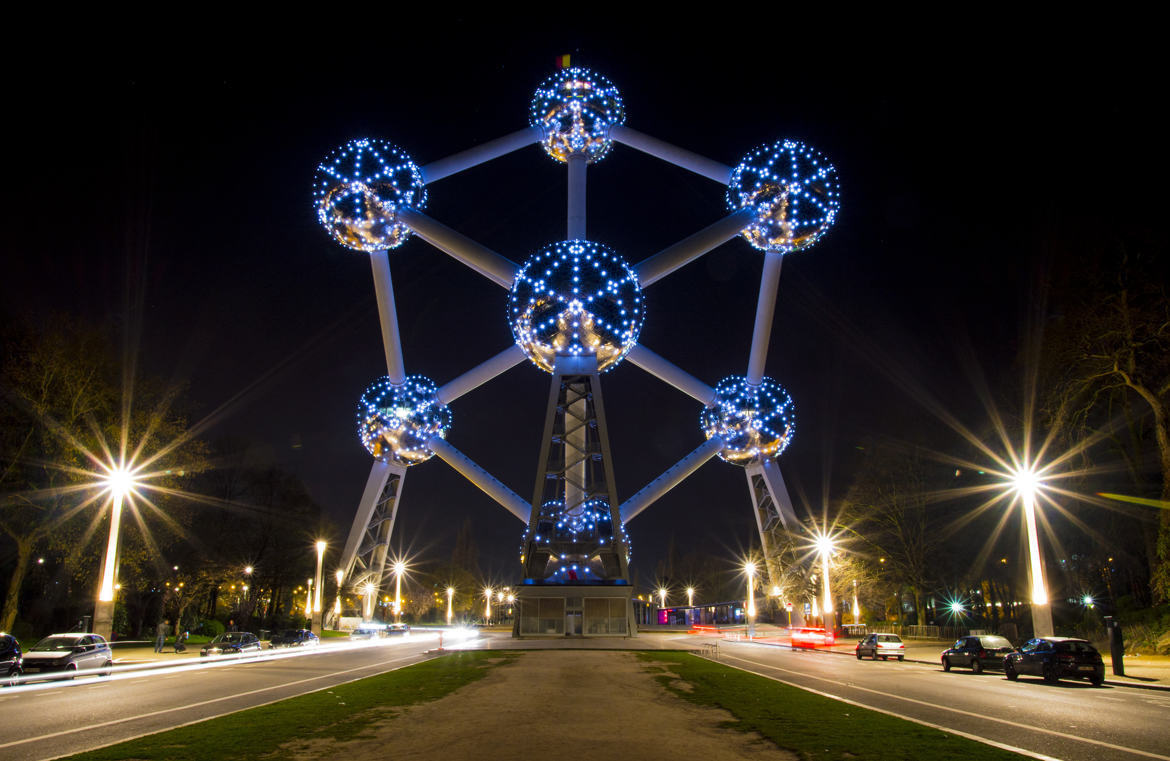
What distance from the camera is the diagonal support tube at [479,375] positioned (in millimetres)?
51594

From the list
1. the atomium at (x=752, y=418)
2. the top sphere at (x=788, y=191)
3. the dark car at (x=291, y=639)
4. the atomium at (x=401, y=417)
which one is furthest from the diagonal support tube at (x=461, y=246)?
the dark car at (x=291, y=639)

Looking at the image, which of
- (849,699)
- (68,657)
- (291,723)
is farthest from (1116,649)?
(68,657)

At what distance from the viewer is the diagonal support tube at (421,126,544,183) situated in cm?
4600

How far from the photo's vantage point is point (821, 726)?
1015 cm

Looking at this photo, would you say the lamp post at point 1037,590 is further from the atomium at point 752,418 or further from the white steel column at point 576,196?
the white steel column at point 576,196

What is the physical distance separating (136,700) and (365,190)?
32189mm

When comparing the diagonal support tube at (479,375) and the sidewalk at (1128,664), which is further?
the diagonal support tube at (479,375)

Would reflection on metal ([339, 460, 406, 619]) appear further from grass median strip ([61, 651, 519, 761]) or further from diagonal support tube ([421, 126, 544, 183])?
grass median strip ([61, 651, 519, 761])

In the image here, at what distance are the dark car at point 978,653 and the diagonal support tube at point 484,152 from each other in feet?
118

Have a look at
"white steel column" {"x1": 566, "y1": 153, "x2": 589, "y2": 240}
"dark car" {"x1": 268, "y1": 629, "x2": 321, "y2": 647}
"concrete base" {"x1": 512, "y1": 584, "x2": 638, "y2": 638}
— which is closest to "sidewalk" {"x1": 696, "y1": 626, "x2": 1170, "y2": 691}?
"concrete base" {"x1": 512, "y1": 584, "x2": 638, "y2": 638}

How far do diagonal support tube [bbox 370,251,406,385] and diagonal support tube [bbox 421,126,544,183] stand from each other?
22.4 feet

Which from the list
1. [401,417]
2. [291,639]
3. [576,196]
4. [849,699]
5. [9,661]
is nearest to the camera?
[849,699]

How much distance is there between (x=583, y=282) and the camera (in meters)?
37.2

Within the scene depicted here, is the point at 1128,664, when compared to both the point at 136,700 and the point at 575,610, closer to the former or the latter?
the point at 136,700
